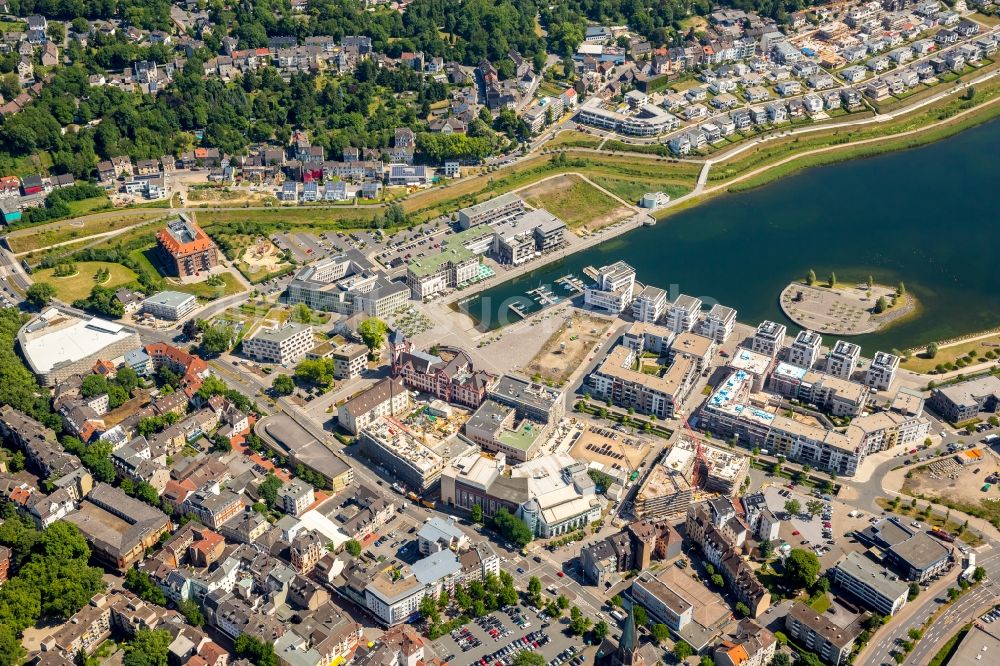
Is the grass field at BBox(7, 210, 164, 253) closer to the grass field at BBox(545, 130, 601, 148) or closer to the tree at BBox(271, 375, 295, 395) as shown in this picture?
the tree at BBox(271, 375, 295, 395)

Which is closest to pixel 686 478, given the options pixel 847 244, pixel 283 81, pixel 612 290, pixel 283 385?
pixel 612 290

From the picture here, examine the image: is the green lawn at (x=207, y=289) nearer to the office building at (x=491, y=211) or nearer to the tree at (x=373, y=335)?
the tree at (x=373, y=335)

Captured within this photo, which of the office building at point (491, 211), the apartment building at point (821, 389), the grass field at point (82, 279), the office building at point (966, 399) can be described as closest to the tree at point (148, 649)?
the grass field at point (82, 279)

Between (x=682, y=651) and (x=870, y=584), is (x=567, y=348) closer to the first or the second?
(x=870, y=584)

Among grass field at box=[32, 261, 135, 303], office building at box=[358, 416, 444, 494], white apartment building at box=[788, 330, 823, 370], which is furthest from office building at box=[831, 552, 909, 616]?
grass field at box=[32, 261, 135, 303]

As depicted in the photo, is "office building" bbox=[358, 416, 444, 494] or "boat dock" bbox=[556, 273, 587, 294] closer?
"office building" bbox=[358, 416, 444, 494]

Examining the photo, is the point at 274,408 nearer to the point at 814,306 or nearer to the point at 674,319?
the point at 674,319

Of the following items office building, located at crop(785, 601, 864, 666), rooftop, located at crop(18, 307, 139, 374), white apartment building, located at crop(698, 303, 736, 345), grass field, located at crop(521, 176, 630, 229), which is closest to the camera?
office building, located at crop(785, 601, 864, 666)
